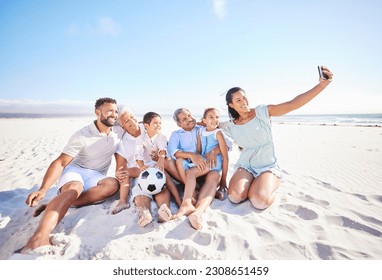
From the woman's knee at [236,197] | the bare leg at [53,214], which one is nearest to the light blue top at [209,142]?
the woman's knee at [236,197]

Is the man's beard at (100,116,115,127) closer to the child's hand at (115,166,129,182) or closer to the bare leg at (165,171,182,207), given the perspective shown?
the child's hand at (115,166,129,182)

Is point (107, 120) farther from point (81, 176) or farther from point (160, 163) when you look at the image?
point (160, 163)

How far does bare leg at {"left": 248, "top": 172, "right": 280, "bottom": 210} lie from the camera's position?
301 cm

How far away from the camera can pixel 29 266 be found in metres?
2.09

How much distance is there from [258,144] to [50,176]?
117 inches

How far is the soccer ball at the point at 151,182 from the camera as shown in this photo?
304 cm

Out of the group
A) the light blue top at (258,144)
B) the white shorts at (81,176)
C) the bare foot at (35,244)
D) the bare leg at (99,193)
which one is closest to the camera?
the bare foot at (35,244)

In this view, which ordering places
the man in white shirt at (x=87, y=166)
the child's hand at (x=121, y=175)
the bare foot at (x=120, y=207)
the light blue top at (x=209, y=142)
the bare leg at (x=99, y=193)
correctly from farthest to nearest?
the light blue top at (x=209, y=142), the child's hand at (x=121, y=175), the bare leg at (x=99, y=193), the bare foot at (x=120, y=207), the man in white shirt at (x=87, y=166)

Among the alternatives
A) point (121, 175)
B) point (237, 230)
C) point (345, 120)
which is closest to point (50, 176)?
point (121, 175)

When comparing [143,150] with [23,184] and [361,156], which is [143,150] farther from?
[361,156]

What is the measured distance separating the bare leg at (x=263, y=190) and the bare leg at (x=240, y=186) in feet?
0.25

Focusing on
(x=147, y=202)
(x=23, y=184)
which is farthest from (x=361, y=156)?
(x=23, y=184)

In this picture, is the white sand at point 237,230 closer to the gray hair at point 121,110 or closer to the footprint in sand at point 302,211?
the footprint in sand at point 302,211

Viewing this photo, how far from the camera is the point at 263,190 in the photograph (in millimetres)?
3082
